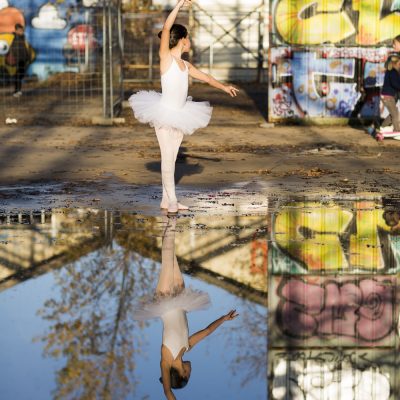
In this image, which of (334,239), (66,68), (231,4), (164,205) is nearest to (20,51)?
(66,68)

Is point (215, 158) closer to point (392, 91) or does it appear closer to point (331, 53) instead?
point (392, 91)

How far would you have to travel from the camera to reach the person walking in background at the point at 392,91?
19859 millimetres

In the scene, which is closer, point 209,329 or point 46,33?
point 209,329

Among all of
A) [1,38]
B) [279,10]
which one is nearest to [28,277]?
[279,10]

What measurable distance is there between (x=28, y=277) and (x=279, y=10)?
1303 centimetres

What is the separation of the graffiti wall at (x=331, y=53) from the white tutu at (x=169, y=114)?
9.46m

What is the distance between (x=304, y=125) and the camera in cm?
2202

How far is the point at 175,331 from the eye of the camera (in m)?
7.57

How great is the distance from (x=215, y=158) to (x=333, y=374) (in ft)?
A: 35.2

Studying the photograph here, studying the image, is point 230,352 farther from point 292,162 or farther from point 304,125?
point 304,125

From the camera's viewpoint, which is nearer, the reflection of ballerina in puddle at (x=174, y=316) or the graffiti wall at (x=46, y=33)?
the reflection of ballerina in puddle at (x=174, y=316)

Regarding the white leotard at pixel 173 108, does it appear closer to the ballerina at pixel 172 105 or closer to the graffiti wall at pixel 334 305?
the ballerina at pixel 172 105

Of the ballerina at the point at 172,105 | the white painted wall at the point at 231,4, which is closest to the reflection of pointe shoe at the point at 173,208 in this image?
the ballerina at the point at 172,105

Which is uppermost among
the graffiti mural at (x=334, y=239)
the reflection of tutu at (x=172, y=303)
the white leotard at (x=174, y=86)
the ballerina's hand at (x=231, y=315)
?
the white leotard at (x=174, y=86)
